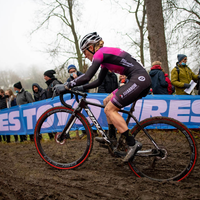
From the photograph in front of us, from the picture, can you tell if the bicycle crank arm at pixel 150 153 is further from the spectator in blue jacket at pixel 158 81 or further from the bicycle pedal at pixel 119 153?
the spectator in blue jacket at pixel 158 81

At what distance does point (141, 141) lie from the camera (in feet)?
9.77

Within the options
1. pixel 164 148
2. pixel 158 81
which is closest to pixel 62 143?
pixel 164 148

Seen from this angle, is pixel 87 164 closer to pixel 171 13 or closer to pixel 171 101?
pixel 171 101

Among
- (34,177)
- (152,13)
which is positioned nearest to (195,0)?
(152,13)

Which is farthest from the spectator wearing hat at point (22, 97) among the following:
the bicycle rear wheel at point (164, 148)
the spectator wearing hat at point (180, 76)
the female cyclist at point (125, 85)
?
the bicycle rear wheel at point (164, 148)

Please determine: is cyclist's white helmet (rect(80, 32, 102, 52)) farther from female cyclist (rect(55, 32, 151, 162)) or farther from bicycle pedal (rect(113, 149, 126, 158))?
bicycle pedal (rect(113, 149, 126, 158))

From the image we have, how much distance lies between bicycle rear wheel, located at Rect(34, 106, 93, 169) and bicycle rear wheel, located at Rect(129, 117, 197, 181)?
2.73 feet

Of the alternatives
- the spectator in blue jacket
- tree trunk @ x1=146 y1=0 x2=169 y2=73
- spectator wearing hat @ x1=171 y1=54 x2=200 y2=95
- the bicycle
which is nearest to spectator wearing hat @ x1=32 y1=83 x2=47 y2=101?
the bicycle

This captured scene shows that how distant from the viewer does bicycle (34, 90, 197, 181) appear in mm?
2764

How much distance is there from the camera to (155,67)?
5.96 meters

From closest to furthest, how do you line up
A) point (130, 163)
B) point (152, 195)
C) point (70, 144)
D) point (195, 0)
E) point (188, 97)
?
point (152, 195), point (130, 163), point (70, 144), point (188, 97), point (195, 0)

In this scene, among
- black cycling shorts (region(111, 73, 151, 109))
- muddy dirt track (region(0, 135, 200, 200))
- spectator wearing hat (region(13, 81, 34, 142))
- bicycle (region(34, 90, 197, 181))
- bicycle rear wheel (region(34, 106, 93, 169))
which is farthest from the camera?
spectator wearing hat (region(13, 81, 34, 142))

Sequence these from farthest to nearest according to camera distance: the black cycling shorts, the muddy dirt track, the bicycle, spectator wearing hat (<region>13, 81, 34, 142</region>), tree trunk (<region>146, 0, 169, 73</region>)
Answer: spectator wearing hat (<region>13, 81, 34, 142</region>) < tree trunk (<region>146, 0, 169, 73</region>) < the bicycle < the black cycling shorts < the muddy dirt track

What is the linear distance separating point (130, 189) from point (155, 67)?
4.46m
